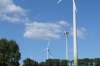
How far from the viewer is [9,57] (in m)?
104

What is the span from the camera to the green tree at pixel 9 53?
104 metres

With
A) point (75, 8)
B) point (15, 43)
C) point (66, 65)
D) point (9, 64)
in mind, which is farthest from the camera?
point (66, 65)

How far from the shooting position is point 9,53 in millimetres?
105562

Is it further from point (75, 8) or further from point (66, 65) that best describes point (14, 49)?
point (66, 65)

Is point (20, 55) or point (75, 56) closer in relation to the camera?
point (75, 56)

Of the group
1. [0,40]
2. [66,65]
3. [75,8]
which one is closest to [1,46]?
[0,40]

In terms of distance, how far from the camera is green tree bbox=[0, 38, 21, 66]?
4085 inches

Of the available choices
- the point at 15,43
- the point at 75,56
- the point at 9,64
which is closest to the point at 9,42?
the point at 15,43

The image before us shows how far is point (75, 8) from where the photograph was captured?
188 ft

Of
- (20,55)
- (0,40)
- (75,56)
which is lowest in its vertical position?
(75,56)

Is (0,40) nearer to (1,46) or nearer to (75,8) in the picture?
(1,46)

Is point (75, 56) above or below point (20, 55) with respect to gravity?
below

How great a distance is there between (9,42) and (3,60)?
846 centimetres

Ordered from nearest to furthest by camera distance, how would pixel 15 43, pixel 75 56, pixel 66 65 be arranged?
pixel 75 56, pixel 15 43, pixel 66 65
